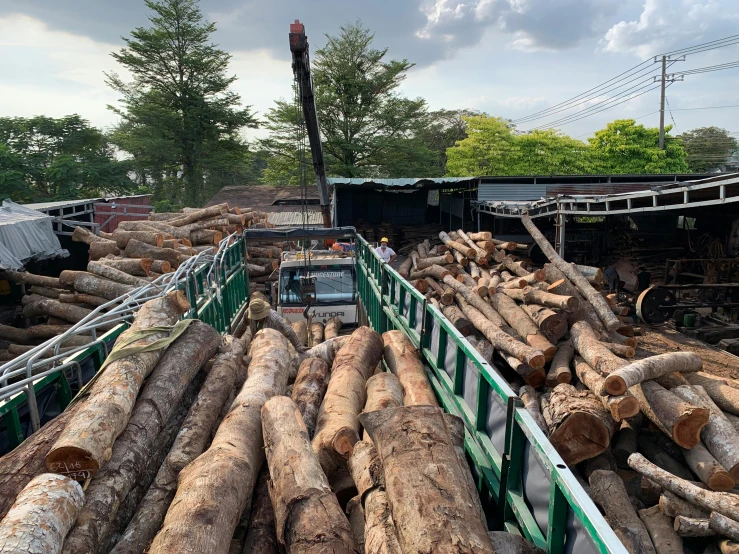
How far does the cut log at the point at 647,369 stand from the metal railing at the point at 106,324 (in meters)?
5.08

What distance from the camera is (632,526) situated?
402 cm

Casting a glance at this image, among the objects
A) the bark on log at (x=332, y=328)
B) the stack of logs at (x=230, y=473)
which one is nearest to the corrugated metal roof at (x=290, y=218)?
the bark on log at (x=332, y=328)

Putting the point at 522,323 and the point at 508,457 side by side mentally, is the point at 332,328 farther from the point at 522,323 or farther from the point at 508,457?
the point at 508,457

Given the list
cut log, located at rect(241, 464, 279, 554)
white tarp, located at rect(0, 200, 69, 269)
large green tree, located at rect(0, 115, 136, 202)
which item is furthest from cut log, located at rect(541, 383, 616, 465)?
large green tree, located at rect(0, 115, 136, 202)

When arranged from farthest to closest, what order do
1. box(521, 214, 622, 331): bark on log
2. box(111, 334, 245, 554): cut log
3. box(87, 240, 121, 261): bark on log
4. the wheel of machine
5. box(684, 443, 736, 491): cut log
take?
the wheel of machine, box(87, 240, 121, 261): bark on log, box(521, 214, 622, 331): bark on log, box(684, 443, 736, 491): cut log, box(111, 334, 245, 554): cut log

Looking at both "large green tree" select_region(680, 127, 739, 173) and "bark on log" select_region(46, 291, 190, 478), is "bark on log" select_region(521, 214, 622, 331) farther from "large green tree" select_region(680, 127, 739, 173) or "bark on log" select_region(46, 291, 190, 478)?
"large green tree" select_region(680, 127, 739, 173)

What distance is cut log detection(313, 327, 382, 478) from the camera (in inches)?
149

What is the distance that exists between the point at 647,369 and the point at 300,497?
13.3ft

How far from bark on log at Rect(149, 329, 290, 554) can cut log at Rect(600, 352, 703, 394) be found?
3421 mm

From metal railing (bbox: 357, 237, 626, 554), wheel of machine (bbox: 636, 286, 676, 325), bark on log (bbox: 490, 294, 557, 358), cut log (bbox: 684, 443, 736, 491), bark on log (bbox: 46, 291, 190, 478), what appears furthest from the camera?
wheel of machine (bbox: 636, 286, 676, 325)

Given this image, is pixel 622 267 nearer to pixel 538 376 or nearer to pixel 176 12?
pixel 538 376

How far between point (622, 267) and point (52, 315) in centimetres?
1761

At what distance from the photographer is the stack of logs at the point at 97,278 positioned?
9562mm

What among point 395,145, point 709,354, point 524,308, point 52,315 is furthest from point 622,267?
point 395,145
